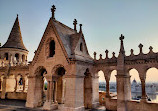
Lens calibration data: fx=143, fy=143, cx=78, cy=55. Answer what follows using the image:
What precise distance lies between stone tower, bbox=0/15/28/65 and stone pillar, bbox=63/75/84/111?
21423mm

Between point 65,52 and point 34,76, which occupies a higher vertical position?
point 65,52

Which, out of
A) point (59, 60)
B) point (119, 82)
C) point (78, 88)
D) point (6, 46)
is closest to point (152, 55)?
point (119, 82)

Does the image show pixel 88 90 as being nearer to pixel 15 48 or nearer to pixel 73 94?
pixel 73 94

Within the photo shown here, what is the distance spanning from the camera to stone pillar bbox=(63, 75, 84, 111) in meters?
13.5

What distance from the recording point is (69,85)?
14.1 meters

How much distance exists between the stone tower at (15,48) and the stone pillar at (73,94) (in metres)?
21.4

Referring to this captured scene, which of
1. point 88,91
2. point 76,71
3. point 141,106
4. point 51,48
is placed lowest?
point 141,106

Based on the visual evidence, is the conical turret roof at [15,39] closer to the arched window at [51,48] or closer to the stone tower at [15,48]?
the stone tower at [15,48]

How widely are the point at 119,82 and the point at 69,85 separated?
501 centimetres

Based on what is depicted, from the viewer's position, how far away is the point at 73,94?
44.7 feet

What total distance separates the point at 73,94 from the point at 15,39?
27.8 meters

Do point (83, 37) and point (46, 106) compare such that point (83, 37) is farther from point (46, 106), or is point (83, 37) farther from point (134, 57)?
point (46, 106)

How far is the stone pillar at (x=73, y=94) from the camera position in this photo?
44.2ft

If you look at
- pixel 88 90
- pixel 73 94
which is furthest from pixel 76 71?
pixel 88 90
